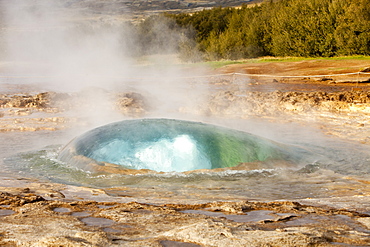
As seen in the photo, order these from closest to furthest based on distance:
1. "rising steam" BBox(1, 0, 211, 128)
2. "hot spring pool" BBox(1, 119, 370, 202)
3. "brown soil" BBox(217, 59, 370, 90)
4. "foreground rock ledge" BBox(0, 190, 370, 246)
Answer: "foreground rock ledge" BBox(0, 190, 370, 246)
"hot spring pool" BBox(1, 119, 370, 202)
"rising steam" BBox(1, 0, 211, 128)
"brown soil" BBox(217, 59, 370, 90)

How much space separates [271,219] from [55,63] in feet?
78.1

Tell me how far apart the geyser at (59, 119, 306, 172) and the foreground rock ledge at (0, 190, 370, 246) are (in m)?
1.13

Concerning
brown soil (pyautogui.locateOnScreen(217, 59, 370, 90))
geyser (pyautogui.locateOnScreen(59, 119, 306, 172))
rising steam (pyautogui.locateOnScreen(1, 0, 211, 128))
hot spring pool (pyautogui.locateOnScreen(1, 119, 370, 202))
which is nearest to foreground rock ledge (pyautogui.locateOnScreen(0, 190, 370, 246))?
hot spring pool (pyautogui.locateOnScreen(1, 119, 370, 202))

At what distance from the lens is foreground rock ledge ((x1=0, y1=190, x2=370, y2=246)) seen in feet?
6.62

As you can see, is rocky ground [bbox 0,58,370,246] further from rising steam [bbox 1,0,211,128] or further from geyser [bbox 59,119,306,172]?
rising steam [bbox 1,0,211,128]

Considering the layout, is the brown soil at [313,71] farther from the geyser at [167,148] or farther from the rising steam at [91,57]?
the geyser at [167,148]

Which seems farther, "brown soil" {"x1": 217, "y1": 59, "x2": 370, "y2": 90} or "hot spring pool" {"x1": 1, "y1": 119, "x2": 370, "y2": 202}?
"brown soil" {"x1": 217, "y1": 59, "x2": 370, "y2": 90}

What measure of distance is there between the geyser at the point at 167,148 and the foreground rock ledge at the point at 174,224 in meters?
1.13

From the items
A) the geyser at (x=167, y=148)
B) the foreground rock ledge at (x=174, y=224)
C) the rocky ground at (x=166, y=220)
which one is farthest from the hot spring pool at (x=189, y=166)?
the foreground rock ledge at (x=174, y=224)

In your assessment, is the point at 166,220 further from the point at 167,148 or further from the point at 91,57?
the point at 91,57

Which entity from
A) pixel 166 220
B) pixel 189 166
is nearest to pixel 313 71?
pixel 189 166

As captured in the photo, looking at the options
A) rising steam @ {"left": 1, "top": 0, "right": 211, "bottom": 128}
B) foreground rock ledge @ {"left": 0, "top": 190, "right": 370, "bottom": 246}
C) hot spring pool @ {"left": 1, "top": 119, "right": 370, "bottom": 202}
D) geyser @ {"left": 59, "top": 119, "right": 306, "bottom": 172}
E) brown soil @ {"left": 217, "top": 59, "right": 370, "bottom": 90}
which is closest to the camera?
foreground rock ledge @ {"left": 0, "top": 190, "right": 370, "bottom": 246}

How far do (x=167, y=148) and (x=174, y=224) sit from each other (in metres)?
1.73

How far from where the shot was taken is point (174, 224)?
7.82 feet
